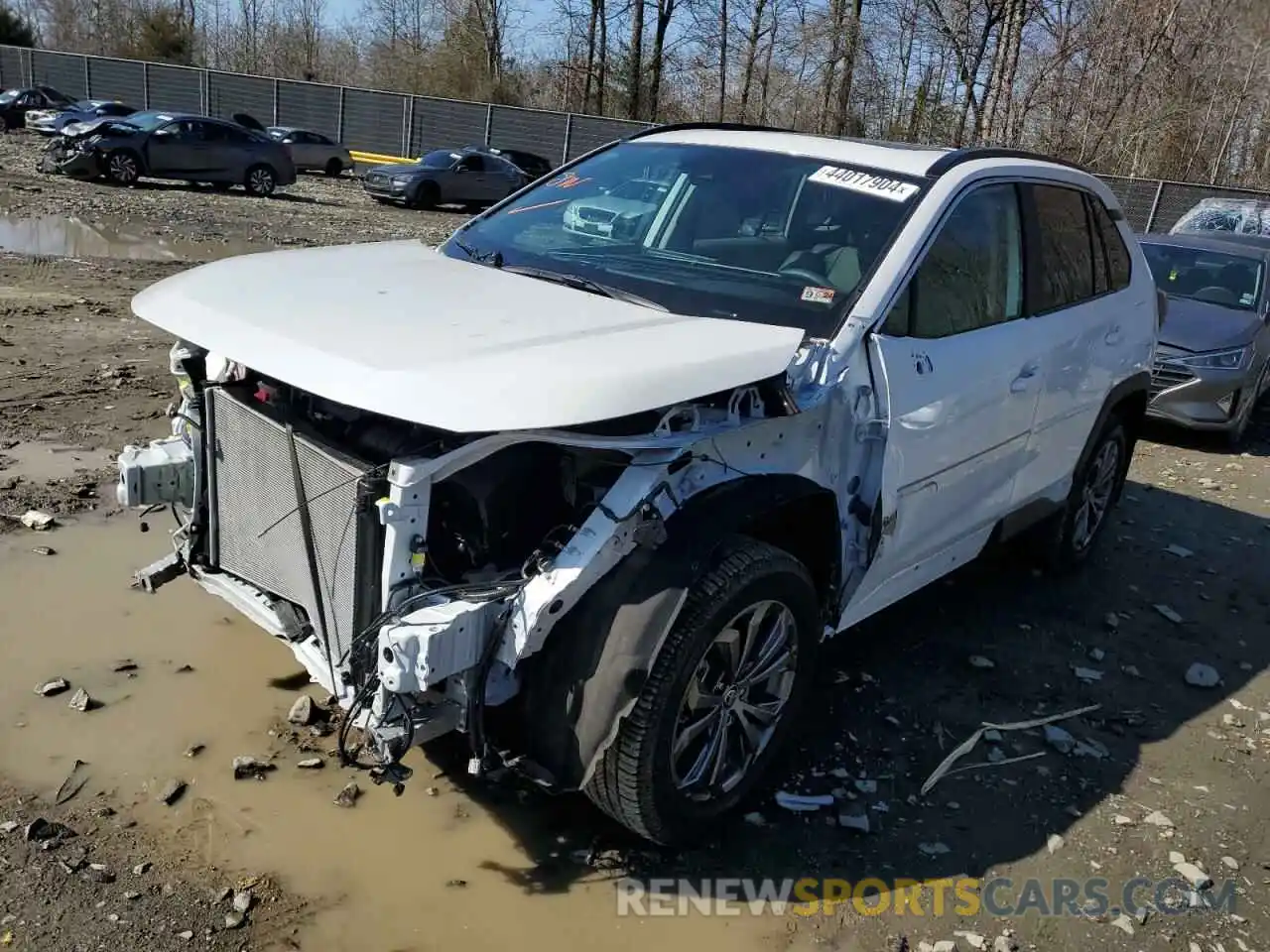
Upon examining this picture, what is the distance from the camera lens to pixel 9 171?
20.5 m

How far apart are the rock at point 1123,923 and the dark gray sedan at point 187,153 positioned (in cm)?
2138

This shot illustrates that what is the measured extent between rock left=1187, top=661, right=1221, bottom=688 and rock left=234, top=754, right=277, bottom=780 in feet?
12.5

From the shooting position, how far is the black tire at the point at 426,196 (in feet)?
76.5

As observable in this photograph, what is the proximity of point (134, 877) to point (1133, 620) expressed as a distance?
448 centimetres

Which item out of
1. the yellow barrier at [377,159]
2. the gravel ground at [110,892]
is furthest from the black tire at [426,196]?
the gravel ground at [110,892]

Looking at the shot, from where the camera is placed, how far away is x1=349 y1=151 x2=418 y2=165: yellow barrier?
3422cm

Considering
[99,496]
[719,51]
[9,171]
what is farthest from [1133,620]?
[719,51]

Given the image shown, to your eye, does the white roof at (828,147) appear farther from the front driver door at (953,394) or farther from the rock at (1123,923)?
the rock at (1123,923)

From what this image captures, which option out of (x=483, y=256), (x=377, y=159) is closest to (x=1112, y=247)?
(x=483, y=256)

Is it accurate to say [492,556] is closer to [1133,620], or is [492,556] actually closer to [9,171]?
[1133,620]

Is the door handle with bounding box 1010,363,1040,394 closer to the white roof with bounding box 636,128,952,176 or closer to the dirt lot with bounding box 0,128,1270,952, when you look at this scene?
the white roof with bounding box 636,128,952,176

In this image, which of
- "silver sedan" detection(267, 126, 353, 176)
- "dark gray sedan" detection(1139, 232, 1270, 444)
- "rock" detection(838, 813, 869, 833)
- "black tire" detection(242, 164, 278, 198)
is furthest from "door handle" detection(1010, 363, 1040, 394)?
"silver sedan" detection(267, 126, 353, 176)

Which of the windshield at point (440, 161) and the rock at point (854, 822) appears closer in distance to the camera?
the rock at point (854, 822)

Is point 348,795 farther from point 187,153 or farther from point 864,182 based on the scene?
point 187,153
